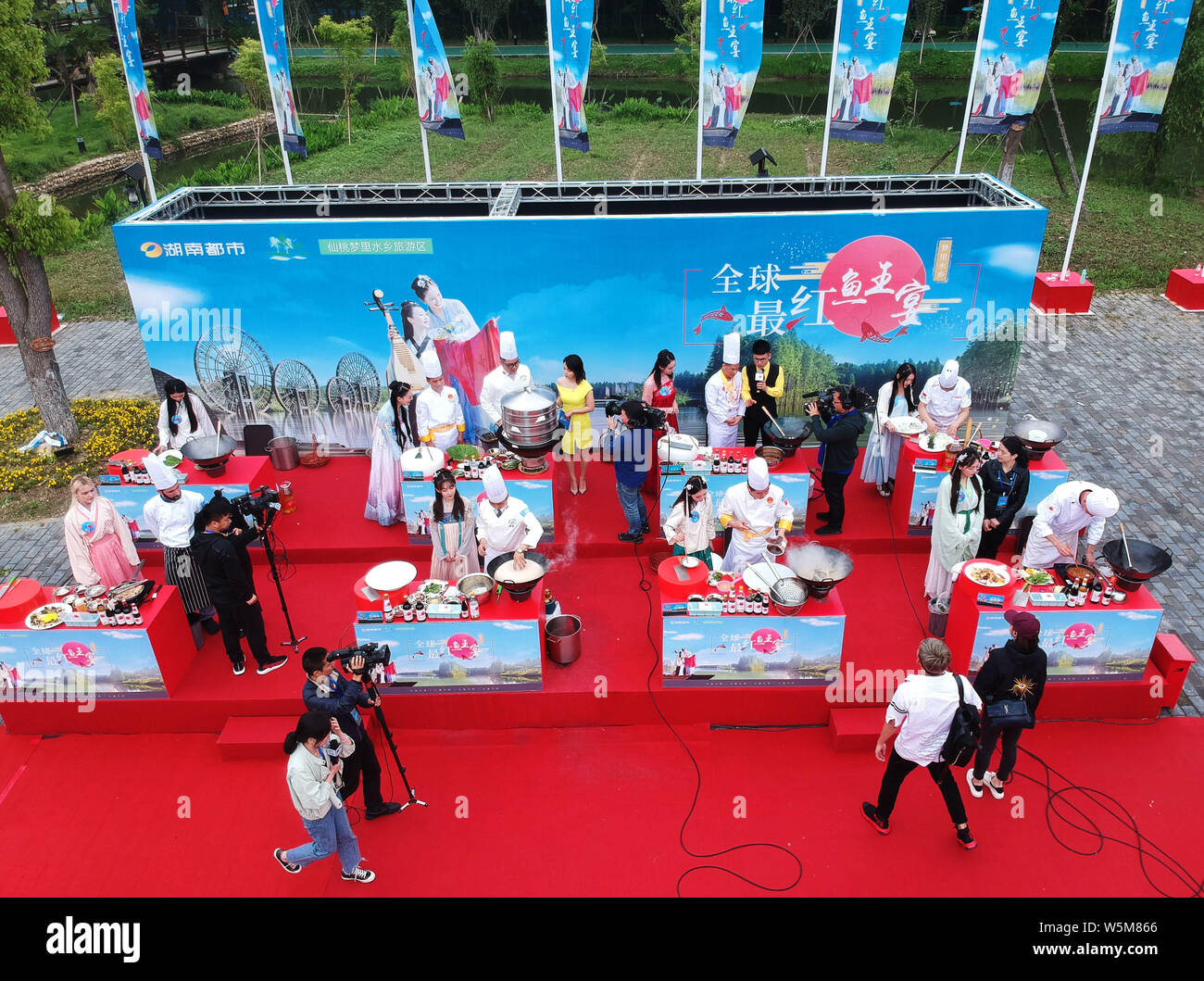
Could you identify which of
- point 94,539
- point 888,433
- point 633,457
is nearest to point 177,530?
point 94,539

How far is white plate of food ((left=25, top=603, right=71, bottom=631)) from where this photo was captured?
6137 millimetres

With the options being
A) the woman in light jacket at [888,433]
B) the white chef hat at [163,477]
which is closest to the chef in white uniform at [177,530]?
the white chef hat at [163,477]

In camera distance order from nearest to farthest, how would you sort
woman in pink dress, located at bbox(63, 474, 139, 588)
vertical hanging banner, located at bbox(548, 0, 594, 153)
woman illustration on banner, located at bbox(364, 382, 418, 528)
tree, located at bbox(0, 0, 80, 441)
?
woman in pink dress, located at bbox(63, 474, 139, 588), woman illustration on banner, located at bbox(364, 382, 418, 528), tree, located at bbox(0, 0, 80, 441), vertical hanging banner, located at bbox(548, 0, 594, 153)

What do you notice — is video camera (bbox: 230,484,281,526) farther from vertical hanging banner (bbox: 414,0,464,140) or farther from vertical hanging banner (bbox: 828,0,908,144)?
vertical hanging banner (bbox: 828,0,908,144)

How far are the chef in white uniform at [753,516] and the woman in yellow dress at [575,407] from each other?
1.95 meters

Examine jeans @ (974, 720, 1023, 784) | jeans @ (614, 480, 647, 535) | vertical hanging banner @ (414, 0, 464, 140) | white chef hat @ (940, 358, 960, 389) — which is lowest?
jeans @ (974, 720, 1023, 784)

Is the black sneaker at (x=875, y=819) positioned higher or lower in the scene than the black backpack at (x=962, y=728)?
lower

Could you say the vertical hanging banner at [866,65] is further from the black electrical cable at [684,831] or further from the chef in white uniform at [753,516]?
the black electrical cable at [684,831]

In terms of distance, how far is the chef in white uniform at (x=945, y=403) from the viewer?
8.12 metres

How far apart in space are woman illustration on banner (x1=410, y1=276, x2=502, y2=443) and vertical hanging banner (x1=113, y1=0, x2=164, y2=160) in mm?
4883

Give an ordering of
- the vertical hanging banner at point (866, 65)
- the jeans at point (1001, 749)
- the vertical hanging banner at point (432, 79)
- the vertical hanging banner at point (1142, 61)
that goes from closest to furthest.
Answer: the jeans at point (1001, 749)
the vertical hanging banner at point (866, 65)
the vertical hanging banner at point (1142, 61)
the vertical hanging banner at point (432, 79)

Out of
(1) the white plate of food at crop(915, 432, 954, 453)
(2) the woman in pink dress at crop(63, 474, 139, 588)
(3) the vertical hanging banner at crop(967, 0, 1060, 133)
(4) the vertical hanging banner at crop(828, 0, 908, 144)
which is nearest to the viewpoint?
(2) the woman in pink dress at crop(63, 474, 139, 588)

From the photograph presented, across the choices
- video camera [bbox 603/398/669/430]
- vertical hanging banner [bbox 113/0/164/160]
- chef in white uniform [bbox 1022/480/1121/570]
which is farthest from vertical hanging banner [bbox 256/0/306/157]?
chef in white uniform [bbox 1022/480/1121/570]

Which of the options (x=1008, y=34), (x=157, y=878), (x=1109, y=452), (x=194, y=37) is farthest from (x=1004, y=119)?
(x=194, y=37)
